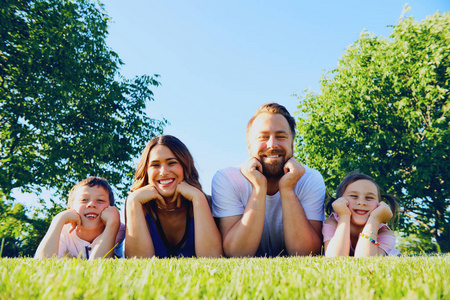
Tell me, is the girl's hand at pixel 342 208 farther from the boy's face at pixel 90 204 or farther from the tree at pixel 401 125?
the tree at pixel 401 125

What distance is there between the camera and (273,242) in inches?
225

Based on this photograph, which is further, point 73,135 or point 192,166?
point 73,135

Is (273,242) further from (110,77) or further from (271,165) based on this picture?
(110,77)

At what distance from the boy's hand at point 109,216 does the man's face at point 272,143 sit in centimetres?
234

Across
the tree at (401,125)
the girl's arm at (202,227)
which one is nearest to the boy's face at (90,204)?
the girl's arm at (202,227)

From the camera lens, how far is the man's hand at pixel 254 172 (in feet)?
16.2

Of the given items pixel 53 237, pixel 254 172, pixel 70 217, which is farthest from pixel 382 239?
pixel 53 237

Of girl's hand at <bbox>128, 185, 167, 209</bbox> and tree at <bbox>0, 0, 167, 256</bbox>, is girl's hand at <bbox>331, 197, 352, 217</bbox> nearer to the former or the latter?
girl's hand at <bbox>128, 185, 167, 209</bbox>

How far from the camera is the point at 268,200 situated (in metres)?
5.56

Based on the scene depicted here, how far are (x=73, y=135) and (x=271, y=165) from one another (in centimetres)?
1251

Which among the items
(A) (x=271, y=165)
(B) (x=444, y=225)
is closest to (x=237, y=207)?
(A) (x=271, y=165)

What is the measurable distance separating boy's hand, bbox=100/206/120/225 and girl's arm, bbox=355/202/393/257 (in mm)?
3407

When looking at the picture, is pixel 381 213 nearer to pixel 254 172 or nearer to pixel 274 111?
pixel 254 172

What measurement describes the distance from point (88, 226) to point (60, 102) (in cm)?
1078
